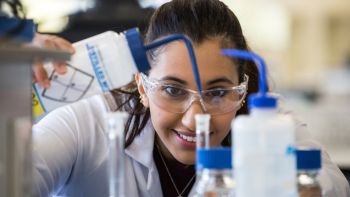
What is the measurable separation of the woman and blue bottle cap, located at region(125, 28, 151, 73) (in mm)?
279

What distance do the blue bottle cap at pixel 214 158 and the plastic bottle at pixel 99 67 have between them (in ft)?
0.83

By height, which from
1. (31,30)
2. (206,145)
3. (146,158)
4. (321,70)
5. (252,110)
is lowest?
(321,70)

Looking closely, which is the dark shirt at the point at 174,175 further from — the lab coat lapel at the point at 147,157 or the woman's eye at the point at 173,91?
the woman's eye at the point at 173,91

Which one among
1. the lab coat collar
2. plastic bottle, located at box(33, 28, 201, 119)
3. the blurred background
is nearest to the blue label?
plastic bottle, located at box(33, 28, 201, 119)

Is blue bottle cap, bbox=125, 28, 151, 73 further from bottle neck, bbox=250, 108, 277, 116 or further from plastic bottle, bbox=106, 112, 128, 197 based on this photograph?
bottle neck, bbox=250, 108, 277, 116

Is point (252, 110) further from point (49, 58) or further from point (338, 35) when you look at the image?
point (338, 35)

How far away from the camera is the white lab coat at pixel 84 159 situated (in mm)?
1500

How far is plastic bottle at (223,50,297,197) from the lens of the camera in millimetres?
900

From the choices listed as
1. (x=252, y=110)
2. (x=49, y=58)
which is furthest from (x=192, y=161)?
(x=49, y=58)

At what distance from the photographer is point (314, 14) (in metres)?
7.55

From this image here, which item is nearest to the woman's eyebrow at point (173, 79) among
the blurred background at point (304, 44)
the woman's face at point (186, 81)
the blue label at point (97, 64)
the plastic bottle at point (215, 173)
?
the woman's face at point (186, 81)

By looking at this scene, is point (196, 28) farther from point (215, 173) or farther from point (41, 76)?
point (215, 173)

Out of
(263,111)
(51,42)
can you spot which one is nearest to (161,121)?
(51,42)

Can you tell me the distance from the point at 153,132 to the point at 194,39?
30 cm
